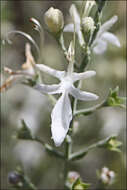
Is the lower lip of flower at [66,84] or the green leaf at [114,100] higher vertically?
the lower lip of flower at [66,84]

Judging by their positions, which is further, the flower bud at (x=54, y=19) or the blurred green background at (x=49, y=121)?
the blurred green background at (x=49, y=121)

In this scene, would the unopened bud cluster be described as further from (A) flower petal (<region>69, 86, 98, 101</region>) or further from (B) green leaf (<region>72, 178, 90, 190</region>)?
(A) flower petal (<region>69, 86, 98, 101</region>)

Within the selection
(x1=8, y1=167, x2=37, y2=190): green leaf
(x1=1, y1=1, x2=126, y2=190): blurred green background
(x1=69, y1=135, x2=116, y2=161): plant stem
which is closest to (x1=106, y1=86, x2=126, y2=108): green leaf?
(x1=69, y1=135, x2=116, y2=161): plant stem

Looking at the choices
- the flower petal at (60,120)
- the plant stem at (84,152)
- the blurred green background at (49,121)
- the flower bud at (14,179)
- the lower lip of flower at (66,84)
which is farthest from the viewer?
the blurred green background at (49,121)

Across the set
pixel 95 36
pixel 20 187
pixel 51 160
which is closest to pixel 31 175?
pixel 51 160

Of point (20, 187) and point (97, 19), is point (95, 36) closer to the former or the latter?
point (97, 19)

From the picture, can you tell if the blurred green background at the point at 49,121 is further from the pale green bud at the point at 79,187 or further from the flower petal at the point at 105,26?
the flower petal at the point at 105,26

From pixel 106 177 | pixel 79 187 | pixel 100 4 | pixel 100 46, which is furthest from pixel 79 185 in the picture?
pixel 100 4

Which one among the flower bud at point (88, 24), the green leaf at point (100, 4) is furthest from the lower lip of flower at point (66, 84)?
the green leaf at point (100, 4)
